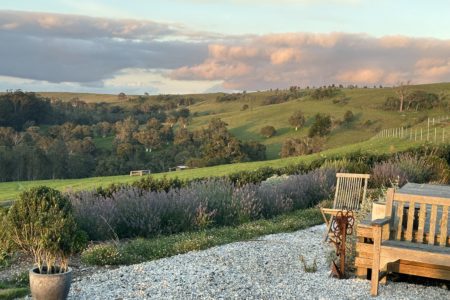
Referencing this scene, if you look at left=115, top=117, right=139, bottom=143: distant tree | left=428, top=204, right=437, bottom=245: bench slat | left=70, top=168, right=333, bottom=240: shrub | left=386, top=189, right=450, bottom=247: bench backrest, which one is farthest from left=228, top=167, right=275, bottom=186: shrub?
left=115, top=117, right=139, bottom=143: distant tree

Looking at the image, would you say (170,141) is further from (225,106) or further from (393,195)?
(393,195)

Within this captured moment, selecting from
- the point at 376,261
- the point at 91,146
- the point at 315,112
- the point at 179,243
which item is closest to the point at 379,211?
the point at 376,261

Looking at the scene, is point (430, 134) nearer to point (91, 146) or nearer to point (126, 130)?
point (91, 146)

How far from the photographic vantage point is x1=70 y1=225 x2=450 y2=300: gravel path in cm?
616

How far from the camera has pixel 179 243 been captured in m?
8.38

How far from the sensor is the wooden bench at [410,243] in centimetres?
614

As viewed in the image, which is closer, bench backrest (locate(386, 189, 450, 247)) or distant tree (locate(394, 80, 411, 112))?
bench backrest (locate(386, 189, 450, 247))

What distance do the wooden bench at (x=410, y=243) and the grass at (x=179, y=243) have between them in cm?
283

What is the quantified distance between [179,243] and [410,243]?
3.40 metres

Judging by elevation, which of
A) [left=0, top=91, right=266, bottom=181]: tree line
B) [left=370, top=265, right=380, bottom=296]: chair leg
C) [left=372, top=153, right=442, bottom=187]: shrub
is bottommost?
[left=0, top=91, right=266, bottom=181]: tree line

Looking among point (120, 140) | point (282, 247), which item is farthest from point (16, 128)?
point (282, 247)

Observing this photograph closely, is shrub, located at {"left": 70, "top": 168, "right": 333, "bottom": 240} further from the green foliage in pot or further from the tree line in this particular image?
the tree line

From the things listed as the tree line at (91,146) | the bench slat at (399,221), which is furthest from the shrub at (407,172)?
the tree line at (91,146)

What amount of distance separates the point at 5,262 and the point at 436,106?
60876mm
